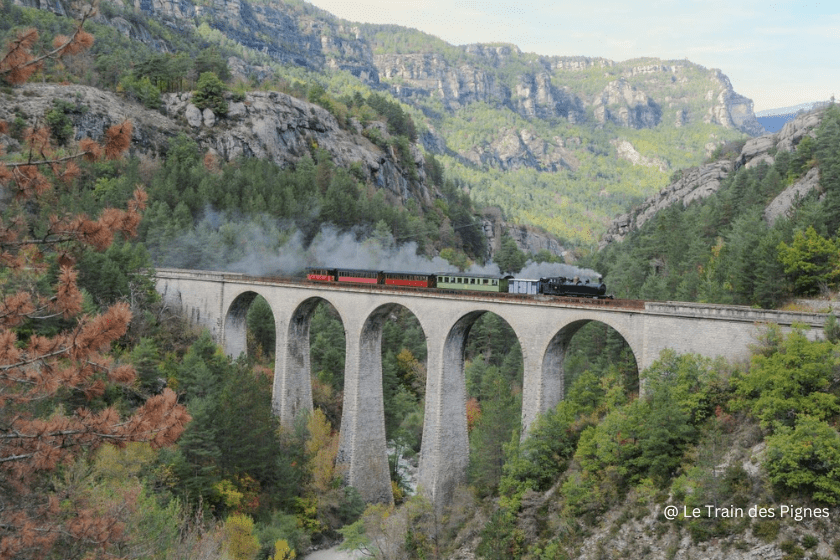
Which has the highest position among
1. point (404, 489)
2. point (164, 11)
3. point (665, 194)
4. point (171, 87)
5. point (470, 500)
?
point (164, 11)

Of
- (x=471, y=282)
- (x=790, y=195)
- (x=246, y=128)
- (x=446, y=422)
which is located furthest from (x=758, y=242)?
(x=246, y=128)

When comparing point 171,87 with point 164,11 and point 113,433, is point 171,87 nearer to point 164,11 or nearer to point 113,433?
point 164,11

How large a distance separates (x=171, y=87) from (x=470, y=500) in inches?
3600

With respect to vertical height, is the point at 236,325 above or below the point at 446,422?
above

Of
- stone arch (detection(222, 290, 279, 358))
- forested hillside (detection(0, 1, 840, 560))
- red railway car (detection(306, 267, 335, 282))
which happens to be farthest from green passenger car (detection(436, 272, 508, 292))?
stone arch (detection(222, 290, 279, 358))

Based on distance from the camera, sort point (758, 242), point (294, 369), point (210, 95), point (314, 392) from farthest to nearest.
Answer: point (210, 95) → point (314, 392) → point (294, 369) → point (758, 242)

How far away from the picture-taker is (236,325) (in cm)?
5988

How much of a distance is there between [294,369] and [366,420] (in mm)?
9325

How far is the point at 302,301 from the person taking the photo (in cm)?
5141

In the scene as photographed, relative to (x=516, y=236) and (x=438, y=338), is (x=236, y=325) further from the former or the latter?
(x=516, y=236)

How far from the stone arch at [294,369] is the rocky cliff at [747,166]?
42.8 m

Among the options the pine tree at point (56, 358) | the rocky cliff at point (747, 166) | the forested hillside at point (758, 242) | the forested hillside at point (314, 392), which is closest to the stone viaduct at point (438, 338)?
the forested hillside at point (314, 392)

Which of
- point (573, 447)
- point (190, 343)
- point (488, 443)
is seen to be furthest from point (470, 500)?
point (190, 343)

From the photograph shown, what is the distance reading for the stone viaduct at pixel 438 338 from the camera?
3097 centimetres
